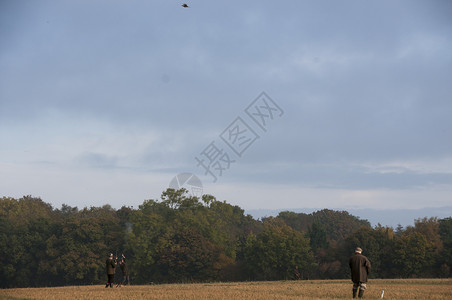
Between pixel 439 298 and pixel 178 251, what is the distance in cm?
5804

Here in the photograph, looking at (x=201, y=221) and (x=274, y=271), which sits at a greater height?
(x=201, y=221)

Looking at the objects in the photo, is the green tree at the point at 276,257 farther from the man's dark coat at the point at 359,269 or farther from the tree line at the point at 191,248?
the man's dark coat at the point at 359,269

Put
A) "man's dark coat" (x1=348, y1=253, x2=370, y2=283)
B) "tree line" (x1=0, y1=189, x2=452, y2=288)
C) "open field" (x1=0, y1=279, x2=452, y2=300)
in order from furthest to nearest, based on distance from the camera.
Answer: "tree line" (x1=0, y1=189, x2=452, y2=288), "open field" (x1=0, y1=279, x2=452, y2=300), "man's dark coat" (x1=348, y1=253, x2=370, y2=283)

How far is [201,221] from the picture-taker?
87375 millimetres

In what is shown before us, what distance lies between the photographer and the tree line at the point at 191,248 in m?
73.1

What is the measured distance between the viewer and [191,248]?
77500mm

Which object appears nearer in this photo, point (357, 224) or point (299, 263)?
point (299, 263)

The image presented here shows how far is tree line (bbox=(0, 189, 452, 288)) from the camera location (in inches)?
2876

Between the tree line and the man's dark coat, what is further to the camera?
the tree line

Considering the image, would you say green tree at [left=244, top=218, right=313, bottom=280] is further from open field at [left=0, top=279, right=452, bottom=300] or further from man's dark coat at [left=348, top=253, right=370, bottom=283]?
man's dark coat at [left=348, top=253, right=370, bottom=283]

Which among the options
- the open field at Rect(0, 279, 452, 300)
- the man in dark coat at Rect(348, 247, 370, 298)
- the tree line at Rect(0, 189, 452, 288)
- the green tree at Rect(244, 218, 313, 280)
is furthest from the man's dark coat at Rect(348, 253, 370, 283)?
the green tree at Rect(244, 218, 313, 280)

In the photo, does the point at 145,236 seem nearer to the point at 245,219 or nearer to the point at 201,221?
the point at 201,221

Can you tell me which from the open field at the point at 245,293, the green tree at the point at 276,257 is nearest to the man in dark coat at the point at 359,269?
the open field at the point at 245,293

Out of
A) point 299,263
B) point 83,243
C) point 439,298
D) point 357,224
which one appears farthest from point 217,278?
point 357,224
